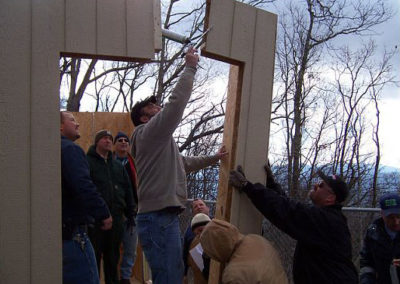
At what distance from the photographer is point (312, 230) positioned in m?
2.79

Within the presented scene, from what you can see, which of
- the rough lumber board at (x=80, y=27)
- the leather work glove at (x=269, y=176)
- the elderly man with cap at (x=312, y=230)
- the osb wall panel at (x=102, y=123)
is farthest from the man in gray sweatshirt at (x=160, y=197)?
the osb wall panel at (x=102, y=123)

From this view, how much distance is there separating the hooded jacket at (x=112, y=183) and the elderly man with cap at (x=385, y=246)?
2270 mm

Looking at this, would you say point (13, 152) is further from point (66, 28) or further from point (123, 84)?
point (123, 84)

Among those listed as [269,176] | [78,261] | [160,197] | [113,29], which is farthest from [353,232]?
[113,29]

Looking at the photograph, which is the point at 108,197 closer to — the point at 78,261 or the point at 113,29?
the point at 78,261

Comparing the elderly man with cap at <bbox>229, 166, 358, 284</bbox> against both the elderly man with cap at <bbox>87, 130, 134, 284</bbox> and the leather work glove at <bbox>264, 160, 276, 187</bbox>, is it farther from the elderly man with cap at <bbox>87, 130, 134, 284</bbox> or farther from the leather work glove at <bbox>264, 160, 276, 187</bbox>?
the elderly man with cap at <bbox>87, 130, 134, 284</bbox>

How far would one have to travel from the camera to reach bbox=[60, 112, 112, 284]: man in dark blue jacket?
269 cm

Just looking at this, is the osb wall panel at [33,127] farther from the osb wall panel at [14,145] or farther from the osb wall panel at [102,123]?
the osb wall panel at [102,123]

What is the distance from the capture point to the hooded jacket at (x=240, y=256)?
2.44 metres

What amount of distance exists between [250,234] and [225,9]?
4.49 feet

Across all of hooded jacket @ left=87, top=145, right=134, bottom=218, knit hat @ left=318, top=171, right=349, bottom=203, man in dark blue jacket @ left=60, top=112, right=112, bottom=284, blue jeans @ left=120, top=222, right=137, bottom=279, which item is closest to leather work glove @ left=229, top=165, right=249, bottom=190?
knit hat @ left=318, top=171, right=349, bottom=203

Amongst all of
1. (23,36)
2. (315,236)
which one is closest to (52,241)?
(23,36)

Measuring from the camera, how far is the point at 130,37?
2.54 meters

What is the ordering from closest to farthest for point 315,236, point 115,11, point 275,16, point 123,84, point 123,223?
1. point 115,11
2. point 315,236
3. point 275,16
4. point 123,223
5. point 123,84
